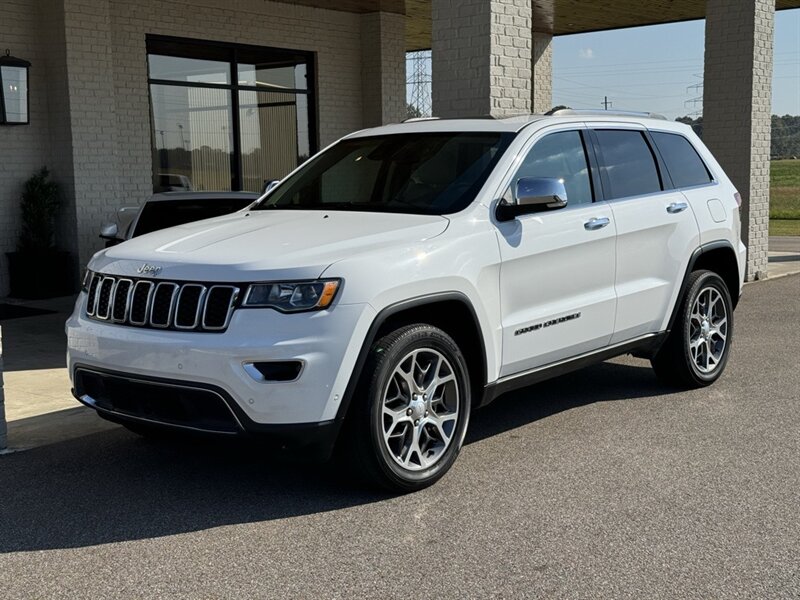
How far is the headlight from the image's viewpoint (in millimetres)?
4508

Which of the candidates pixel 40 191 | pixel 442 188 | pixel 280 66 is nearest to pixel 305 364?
pixel 442 188

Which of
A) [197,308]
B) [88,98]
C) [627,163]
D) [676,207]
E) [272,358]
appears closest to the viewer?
[272,358]

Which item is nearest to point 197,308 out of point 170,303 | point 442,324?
point 170,303

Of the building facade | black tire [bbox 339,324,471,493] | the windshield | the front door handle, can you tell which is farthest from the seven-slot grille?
the building facade

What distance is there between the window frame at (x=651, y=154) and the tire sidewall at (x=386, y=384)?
1802mm

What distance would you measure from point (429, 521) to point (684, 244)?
126 inches

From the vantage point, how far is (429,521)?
461 centimetres

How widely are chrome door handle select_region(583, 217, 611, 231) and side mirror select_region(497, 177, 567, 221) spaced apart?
481 mm

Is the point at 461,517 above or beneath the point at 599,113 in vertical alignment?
beneath

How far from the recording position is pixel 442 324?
5254 mm

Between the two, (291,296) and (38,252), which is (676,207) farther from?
(38,252)

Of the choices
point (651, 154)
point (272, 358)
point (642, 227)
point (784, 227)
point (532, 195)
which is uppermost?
point (651, 154)

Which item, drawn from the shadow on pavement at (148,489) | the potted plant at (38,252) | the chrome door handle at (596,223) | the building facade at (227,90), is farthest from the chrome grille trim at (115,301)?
the potted plant at (38,252)

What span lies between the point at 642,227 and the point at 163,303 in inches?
127
